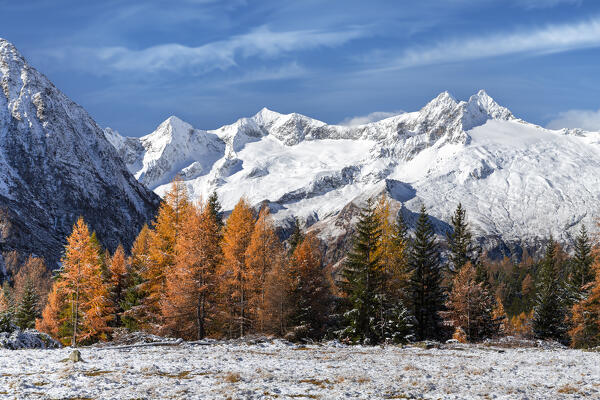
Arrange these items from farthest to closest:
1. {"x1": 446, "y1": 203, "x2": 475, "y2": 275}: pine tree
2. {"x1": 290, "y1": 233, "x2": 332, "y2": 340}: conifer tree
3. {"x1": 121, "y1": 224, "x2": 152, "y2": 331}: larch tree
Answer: {"x1": 446, "y1": 203, "x2": 475, "y2": 275}: pine tree < {"x1": 290, "y1": 233, "x2": 332, "y2": 340}: conifer tree < {"x1": 121, "y1": 224, "x2": 152, "y2": 331}: larch tree

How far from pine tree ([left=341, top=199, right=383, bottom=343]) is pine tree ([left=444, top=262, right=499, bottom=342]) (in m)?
9.87

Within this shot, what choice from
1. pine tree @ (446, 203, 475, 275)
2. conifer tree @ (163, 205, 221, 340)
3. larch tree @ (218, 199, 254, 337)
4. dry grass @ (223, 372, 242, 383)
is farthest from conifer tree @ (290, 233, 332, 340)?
dry grass @ (223, 372, 242, 383)

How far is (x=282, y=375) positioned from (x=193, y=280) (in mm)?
21524

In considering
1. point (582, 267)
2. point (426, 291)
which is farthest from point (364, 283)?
point (582, 267)

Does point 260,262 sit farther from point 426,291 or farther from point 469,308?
point 469,308

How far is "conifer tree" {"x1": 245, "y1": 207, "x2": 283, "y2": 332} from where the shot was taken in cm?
4403

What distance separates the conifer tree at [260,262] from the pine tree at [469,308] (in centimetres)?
1798

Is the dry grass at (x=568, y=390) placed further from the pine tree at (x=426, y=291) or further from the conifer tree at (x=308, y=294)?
the pine tree at (x=426, y=291)

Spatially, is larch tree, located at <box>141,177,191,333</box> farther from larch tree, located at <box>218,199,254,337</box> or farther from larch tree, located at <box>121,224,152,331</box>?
larch tree, located at <box>218,199,254,337</box>

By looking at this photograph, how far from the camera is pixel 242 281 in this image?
43656 millimetres

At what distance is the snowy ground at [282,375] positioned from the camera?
51.3ft

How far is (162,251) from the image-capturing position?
4362 cm

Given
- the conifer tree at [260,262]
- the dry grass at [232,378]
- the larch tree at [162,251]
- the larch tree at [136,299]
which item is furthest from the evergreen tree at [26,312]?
the dry grass at [232,378]

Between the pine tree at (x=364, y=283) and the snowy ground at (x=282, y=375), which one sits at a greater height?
the pine tree at (x=364, y=283)
